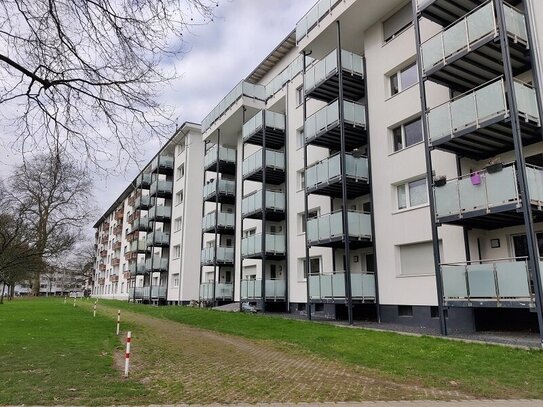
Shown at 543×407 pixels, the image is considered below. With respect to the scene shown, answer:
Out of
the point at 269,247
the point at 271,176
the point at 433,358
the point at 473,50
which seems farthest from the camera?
the point at 271,176

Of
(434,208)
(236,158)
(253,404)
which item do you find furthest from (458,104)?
(236,158)

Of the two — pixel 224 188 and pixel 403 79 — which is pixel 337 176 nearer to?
pixel 403 79

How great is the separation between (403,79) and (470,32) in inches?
212

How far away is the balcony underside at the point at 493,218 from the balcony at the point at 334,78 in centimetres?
900

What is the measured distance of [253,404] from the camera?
21.2ft

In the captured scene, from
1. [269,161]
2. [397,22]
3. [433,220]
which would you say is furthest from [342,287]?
[397,22]

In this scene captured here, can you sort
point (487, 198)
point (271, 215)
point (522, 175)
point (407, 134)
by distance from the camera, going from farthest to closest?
point (271, 215)
point (407, 134)
point (487, 198)
point (522, 175)

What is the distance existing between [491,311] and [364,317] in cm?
644

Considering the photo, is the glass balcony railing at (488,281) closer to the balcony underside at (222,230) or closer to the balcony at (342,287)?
the balcony at (342,287)

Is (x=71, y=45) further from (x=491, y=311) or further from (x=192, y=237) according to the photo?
(x=192, y=237)

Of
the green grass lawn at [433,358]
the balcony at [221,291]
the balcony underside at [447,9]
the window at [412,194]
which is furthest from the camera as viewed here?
the balcony at [221,291]

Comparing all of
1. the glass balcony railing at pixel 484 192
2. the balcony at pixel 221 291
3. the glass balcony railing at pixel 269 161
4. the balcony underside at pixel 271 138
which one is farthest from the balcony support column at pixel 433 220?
the balcony at pixel 221 291

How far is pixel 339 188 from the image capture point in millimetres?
20641

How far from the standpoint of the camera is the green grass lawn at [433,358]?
7750 mm
